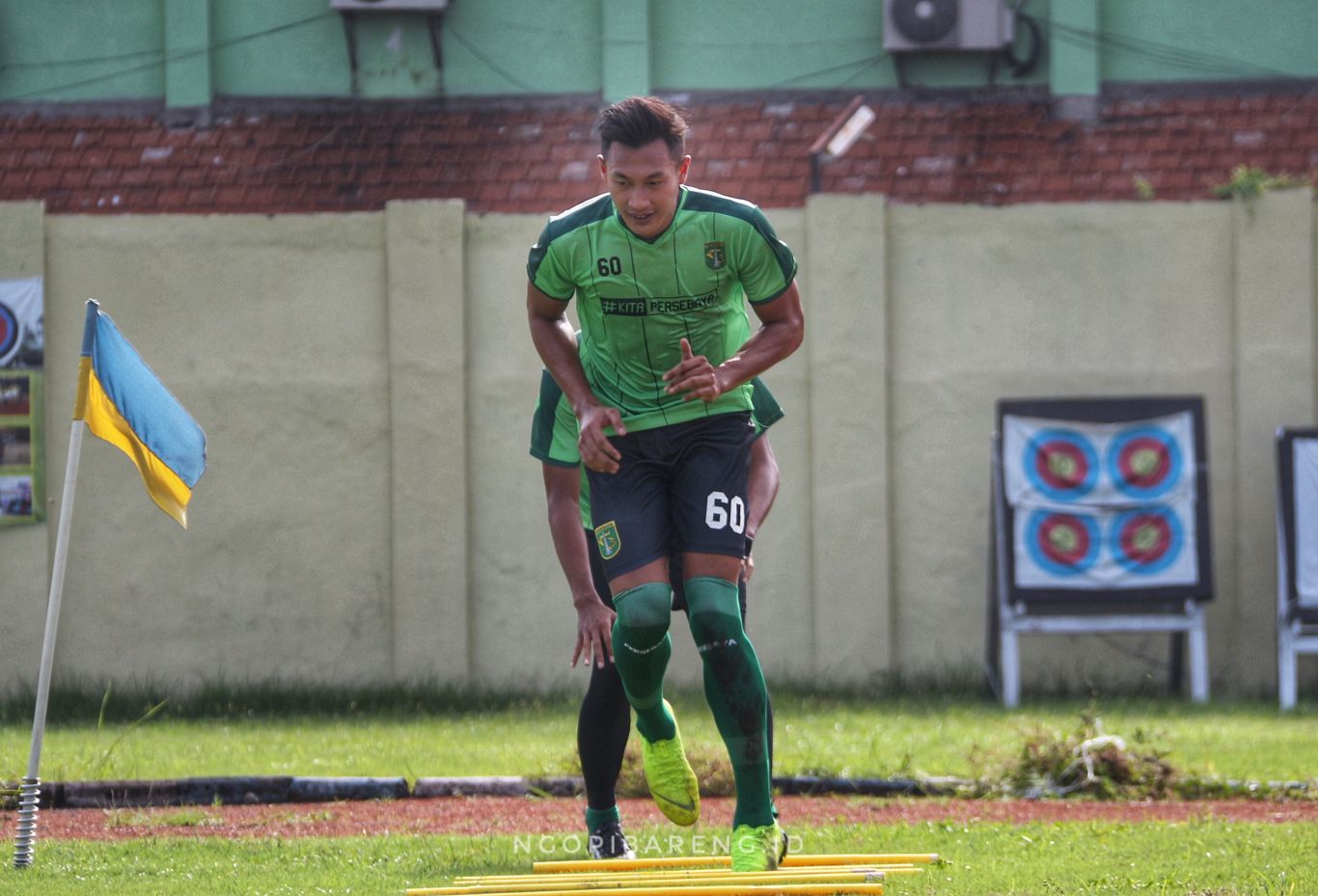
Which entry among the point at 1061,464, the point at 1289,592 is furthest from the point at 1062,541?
the point at 1289,592

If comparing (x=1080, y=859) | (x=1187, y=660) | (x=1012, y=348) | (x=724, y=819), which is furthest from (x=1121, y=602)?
(x=1080, y=859)

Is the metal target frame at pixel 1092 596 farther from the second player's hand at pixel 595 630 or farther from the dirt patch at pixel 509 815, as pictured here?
the second player's hand at pixel 595 630

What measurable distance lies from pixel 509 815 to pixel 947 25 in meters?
9.14

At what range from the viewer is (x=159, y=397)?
22.1 feet

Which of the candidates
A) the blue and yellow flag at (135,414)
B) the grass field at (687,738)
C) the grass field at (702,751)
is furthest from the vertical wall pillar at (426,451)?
the blue and yellow flag at (135,414)

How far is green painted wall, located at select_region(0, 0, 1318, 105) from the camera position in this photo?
49.3 feet

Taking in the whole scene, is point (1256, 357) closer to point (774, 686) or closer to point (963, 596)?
point (963, 596)

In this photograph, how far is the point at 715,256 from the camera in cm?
555

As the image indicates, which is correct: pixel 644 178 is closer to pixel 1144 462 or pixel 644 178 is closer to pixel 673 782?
pixel 673 782

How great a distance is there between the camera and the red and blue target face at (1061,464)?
1173 centimetres

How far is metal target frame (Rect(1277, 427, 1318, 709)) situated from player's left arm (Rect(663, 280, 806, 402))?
6.64 metres

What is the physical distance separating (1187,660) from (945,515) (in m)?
1.81

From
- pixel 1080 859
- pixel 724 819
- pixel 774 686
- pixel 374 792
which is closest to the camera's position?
pixel 1080 859

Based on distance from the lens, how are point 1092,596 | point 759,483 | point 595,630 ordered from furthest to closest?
1. point 1092,596
2. point 759,483
3. point 595,630
